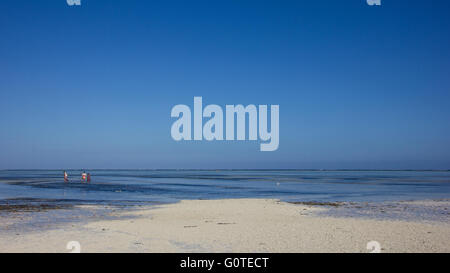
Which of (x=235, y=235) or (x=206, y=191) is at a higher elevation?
(x=235, y=235)

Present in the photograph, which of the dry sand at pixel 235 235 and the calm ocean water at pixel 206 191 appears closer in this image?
the dry sand at pixel 235 235

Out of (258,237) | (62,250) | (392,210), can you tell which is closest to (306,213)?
(392,210)

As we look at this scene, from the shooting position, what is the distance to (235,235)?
13.2m

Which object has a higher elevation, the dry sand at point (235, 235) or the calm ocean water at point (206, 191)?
the dry sand at point (235, 235)

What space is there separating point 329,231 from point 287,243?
112 inches

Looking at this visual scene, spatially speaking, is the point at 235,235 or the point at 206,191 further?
the point at 206,191

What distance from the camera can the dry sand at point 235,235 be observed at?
444 inches

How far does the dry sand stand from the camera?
1127 centimetres

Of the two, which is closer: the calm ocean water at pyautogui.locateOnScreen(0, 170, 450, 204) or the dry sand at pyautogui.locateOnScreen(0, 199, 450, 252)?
the dry sand at pyautogui.locateOnScreen(0, 199, 450, 252)

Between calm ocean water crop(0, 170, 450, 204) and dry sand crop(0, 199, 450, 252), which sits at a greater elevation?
dry sand crop(0, 199, 450, 252)
